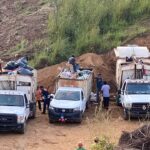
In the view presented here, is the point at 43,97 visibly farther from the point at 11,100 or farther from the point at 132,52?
the point at 132,52

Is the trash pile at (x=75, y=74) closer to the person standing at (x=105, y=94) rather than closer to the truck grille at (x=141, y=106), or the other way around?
the person standing at (x=105, y=94)

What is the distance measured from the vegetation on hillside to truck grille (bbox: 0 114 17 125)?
39.5 feet

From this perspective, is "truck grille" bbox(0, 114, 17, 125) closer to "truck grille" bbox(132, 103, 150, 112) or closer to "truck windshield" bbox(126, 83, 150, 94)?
"truck grille" bbox(132, 103, 150, 112)

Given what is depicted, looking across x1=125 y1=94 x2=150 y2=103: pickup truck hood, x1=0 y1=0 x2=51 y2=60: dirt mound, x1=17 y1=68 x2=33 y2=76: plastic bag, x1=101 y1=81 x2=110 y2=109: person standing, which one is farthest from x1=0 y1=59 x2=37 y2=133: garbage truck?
x1=0 y1=0 x2=51 y2=60: dirt mound

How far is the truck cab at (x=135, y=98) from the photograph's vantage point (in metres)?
28.0

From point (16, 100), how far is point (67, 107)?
236 centimetres

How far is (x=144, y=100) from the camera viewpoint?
28156mm

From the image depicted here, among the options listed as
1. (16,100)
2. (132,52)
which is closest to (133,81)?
(132,52)

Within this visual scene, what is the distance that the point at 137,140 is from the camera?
19.2m

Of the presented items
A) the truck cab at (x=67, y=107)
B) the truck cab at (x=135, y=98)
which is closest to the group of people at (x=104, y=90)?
the truck cab at (x=135, y=98)

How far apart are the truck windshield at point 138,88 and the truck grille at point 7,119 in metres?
6.35

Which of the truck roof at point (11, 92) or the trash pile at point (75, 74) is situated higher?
the trash pile at point (75, 74)

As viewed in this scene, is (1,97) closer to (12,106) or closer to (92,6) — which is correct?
(12,106)

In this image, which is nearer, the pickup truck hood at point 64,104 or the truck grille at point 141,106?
the pickup truck hood at point 64,104
